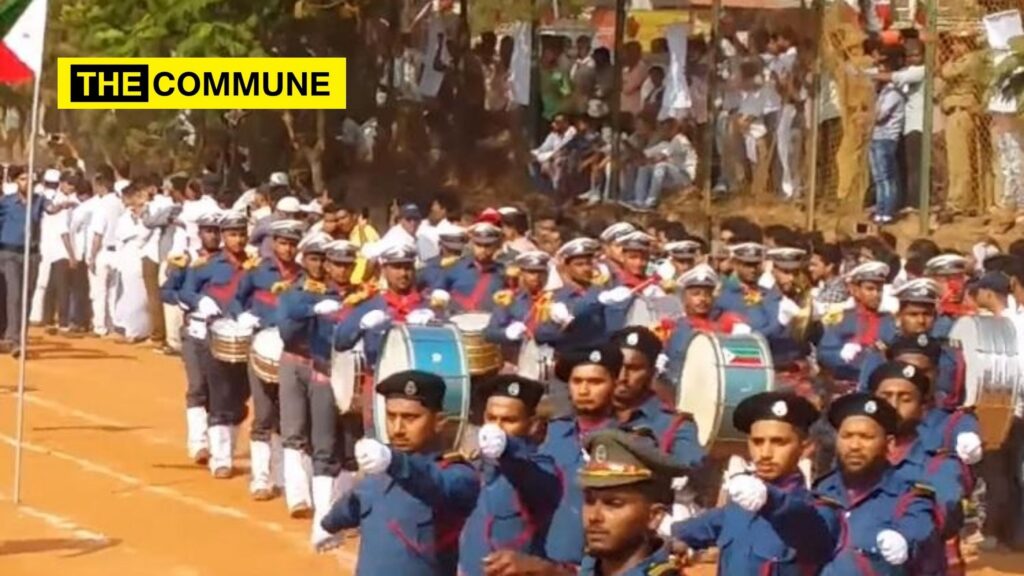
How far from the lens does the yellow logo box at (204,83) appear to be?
26812 millimetres

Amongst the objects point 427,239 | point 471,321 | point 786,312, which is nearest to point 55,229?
point 427,239

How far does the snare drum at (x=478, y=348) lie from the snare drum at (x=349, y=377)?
0.63m

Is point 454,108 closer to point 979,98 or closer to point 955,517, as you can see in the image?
point 979,98

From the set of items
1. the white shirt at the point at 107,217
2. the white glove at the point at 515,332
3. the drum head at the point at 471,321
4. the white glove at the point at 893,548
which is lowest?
the white glove at the point at 893,548

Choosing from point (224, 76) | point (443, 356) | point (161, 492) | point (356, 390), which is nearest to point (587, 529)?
point (443, 356)

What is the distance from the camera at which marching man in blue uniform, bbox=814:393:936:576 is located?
30.5ft

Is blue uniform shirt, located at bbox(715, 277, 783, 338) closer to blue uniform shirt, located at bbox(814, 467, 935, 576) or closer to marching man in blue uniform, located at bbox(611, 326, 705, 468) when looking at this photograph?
marching man in blue uniform, located at bbox(611, 326, 705, 468)

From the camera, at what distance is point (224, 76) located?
2709cm

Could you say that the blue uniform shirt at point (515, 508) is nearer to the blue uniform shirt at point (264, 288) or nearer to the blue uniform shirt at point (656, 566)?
the blue uniform shirt at point (656, 566)

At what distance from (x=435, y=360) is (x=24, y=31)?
4.09 m

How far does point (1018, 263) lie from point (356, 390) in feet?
14.1

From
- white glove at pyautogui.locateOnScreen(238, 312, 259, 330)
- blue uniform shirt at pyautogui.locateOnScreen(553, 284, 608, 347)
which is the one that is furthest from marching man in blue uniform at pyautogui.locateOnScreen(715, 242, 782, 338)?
white glove at pyautogui.locateOnScreen(238, 312, 259, 330)

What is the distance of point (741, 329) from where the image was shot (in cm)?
1494

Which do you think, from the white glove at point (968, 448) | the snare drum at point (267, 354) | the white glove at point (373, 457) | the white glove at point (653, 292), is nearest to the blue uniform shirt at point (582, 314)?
the white glove at point (653, 292)
